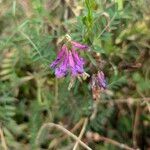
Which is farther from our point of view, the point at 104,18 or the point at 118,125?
the point at 118,125

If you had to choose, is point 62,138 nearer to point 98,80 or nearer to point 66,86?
point 66,86

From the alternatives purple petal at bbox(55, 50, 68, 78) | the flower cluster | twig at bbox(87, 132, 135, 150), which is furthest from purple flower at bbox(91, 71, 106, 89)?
twig at bbox(87, 132, 135, 150)

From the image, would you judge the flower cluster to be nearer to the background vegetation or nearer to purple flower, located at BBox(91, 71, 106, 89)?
purple flower, located at BBox(91, 71, 106, 89)

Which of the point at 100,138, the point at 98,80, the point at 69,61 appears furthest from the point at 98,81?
the point at 100,138

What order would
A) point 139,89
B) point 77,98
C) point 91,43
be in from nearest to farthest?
point 91,43 < point 77,98 < point 139,89

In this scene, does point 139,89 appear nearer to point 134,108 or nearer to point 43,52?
point 134,108

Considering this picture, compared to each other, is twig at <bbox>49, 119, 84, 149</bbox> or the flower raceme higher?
the flower raceme

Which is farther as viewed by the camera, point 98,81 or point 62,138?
point 62,138

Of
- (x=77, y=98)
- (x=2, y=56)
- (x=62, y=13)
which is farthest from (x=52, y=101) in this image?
(x=62, y=13)

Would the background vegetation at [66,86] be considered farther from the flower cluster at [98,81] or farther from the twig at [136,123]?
the flower cluster at [98,81]
